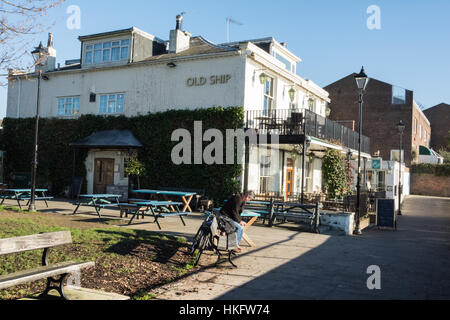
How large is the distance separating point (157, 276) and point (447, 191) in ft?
132

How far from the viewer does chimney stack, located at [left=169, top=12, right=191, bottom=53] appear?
20875 millimetres

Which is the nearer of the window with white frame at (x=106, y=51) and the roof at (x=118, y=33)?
the roof at (x=118, y=33)

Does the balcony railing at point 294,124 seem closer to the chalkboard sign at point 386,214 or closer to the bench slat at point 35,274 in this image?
the chalkboard sign at point 386,214

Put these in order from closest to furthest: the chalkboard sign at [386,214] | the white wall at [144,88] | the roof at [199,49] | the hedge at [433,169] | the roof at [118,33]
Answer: the chalkboard sign at [386,214]
the white wall at [144,88]
the roof at [199,49]
the roof at [118,33]
the hedge at [433,169]

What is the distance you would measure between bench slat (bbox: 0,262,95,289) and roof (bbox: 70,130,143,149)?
14185mm

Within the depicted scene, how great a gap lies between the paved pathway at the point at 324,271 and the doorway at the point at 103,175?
11469mm

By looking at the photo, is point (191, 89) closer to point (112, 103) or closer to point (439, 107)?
point (112, 103)

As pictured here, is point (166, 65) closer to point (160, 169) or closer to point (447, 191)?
point (160, 169)

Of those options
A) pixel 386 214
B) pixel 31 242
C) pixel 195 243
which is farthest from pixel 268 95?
pixel 31 242

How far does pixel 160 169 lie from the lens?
754 inches

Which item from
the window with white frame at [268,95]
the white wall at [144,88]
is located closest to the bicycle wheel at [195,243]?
the white wall at [144,88]

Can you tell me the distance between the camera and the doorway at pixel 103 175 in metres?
20.8

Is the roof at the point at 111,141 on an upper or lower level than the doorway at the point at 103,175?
upper

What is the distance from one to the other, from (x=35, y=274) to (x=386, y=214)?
13.0 metres
